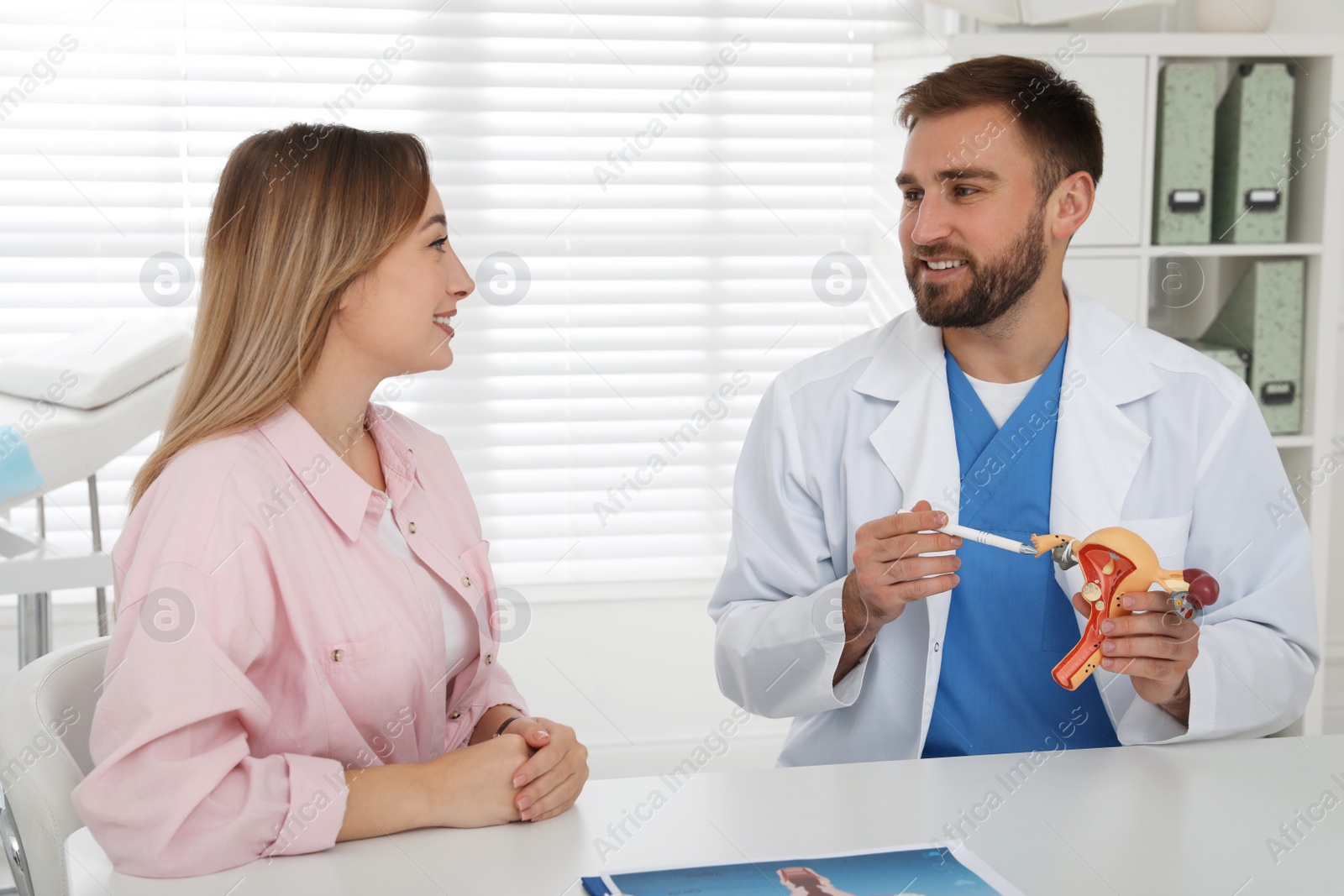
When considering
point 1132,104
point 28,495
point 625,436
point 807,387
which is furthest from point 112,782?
point 1132,104

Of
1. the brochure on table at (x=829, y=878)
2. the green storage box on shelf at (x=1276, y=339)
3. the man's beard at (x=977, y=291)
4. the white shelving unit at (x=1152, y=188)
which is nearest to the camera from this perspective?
the brochure on table at (x=829, y=878)

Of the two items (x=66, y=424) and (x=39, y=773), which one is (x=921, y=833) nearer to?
(x=39, y=773)

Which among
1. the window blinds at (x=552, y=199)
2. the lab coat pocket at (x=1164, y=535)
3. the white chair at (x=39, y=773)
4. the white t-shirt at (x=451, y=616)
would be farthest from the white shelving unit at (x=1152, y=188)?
the white chair at (x=39, y=773)

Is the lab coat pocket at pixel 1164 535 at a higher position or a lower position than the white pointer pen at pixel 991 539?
lower

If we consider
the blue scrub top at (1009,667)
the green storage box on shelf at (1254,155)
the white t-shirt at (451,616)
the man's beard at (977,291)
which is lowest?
the blue scrub top at (1009,667)

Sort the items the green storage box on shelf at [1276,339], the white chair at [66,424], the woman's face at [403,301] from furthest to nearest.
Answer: the green storage box on shelf at [1276,339] < the white chair at [66,424] < the woman's face at [403,301]

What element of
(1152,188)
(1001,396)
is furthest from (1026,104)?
(1152,188)

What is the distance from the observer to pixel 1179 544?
178cm

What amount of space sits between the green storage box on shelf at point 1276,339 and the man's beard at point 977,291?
1374 millimetres

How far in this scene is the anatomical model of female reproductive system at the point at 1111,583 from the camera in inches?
51.6

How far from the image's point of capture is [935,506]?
1.78m

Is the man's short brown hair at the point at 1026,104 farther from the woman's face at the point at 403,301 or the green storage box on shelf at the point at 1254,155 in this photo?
the green storage box on shelf at the point at 1254,155

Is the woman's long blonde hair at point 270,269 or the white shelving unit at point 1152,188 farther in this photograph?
the white shelving unit at point 1152,188

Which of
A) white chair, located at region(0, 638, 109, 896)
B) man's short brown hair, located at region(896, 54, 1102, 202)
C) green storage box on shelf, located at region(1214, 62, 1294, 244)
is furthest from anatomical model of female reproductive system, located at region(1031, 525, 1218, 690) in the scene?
green storage box on shelf, located at region(1214, 62, 1294, 244)
